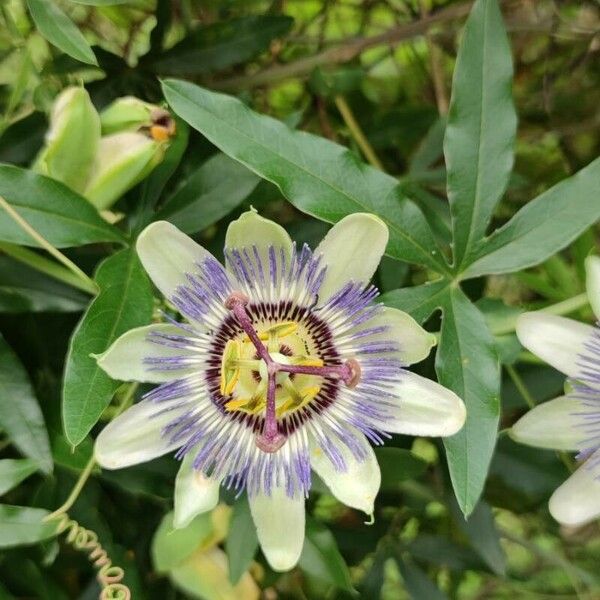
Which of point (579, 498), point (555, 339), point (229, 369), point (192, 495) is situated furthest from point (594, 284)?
point (192, 495)

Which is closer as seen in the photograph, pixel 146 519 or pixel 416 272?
pixel 146 519

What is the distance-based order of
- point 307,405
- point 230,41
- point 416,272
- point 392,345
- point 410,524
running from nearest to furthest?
point 392,345, point 307,405, point 230,41, point 416,272, point 410,524

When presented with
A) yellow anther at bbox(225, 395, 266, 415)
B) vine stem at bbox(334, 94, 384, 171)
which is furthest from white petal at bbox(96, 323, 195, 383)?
A: vine stem at bbox(334, 94, 384, 171)

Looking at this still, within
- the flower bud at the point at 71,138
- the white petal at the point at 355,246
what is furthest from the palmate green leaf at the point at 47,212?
the white petal at the point at 355,246

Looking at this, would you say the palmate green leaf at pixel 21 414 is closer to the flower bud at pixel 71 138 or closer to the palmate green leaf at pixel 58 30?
the flower bud at pixel 71 138

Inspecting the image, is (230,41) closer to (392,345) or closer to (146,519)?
(392,345)

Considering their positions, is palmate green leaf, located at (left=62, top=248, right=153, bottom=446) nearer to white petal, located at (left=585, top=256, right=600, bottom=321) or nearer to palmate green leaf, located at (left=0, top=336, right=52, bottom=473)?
palmate green leaf, located at (left=0, top=336, right=52, bottom=473)

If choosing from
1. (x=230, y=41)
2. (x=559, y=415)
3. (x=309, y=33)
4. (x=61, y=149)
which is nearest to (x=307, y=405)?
(x=559, y=415)
